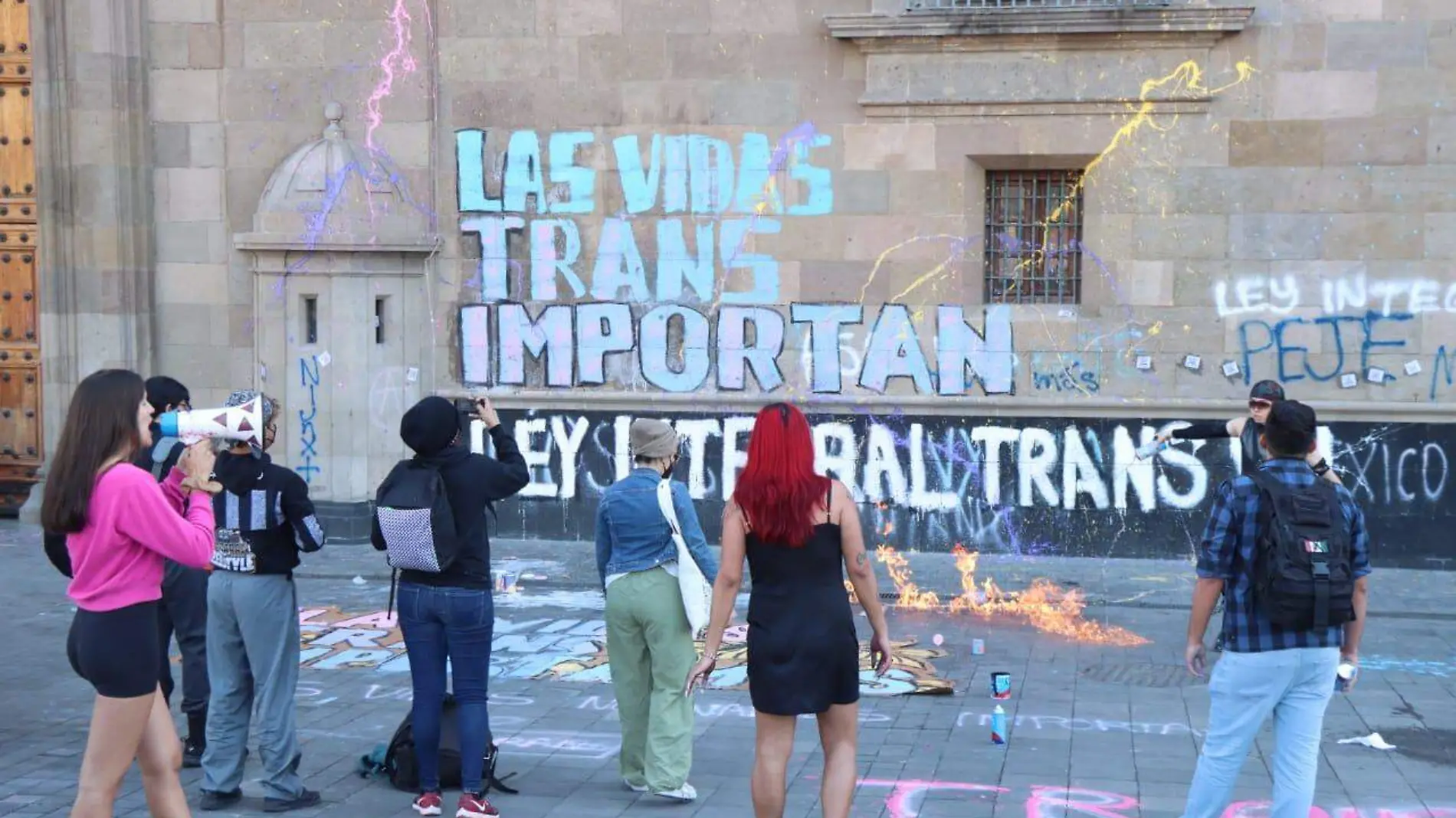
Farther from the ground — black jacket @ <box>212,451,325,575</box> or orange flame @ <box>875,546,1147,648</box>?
black jacket @ <box>212,451,325,575</box>

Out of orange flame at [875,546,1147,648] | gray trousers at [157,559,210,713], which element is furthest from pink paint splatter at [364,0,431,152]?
gray trousers at [157,559,210,713]

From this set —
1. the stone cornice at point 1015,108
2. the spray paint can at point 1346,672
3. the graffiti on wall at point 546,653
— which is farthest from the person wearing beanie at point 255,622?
the stone cornice at point 1015,108

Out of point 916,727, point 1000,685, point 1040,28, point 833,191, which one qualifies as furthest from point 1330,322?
point 916,727

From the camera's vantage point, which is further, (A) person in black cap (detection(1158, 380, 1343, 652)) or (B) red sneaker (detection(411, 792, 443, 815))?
(A) person in black cap (detection(1158, 380, 1343, 652))

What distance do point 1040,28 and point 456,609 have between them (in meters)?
8.79

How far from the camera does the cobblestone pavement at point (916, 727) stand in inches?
277

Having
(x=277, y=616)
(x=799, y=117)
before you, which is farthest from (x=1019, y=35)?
(x=277, y=616)

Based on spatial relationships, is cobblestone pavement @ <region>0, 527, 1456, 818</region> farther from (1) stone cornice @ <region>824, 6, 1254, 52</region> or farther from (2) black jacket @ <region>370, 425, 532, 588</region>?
(1) stone cornice @ <region>824, 6, 1254, 52</region>

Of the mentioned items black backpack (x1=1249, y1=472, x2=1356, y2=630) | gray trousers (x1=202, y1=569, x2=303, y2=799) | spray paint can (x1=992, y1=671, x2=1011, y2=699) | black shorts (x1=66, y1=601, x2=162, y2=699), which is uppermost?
black backpack (x1=1249, y1=472, x2=1356, y2=630)

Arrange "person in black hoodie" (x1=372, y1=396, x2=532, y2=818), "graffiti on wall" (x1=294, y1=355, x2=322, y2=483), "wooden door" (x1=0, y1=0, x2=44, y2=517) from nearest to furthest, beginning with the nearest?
"person in black hoodie" (x1=372, y1=396, x2=532, y2=818)
"graffiti on wall" (x1=294, y1=355, x2=322, y2=483)
"wooden door" (x1=0, y1=0, x2=44, y2=517)

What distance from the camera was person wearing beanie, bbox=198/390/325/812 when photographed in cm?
Result: 689

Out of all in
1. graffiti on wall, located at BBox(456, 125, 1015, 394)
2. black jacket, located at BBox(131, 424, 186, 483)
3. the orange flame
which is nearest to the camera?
black jacket, located at BBox(131, 424, 186, 483)

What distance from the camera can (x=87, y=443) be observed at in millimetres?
5582

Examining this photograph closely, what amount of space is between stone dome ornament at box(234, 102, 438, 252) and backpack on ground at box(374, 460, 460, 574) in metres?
8.12
